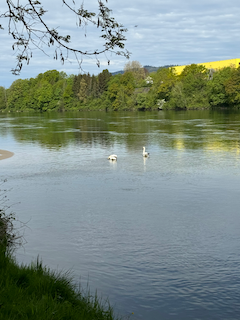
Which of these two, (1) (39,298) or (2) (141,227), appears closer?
(1) (39,298)

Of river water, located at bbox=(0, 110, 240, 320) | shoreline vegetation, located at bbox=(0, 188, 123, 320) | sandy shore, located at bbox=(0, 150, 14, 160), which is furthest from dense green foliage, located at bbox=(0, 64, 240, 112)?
shoreline vegetation, located at bbox=(0, 188, 123, 320)

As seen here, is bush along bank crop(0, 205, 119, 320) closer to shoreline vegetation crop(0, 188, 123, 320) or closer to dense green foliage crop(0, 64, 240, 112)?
shoreline vegetation crop(0, 188, 123, 320)

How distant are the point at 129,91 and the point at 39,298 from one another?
450 feet

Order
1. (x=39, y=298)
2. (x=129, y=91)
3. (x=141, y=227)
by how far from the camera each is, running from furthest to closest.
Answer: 1. (x=129, y=91)
2. (x=141, y=227)
3. (x=39, y=298)

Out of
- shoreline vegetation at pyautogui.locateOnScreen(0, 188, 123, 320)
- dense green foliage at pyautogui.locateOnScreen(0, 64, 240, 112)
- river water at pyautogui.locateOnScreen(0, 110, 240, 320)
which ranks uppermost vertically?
dense green foliage at pyautogui.locateOnScreen(0, 64, 240, 112)

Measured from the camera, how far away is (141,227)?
39.2ft

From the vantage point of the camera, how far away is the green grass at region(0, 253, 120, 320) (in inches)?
223

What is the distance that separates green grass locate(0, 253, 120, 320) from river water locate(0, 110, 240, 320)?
99cm

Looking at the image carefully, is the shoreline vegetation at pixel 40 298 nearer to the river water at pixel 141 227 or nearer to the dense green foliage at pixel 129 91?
the river water at pixel 141 227

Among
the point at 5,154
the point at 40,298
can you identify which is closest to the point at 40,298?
the point at 40,298

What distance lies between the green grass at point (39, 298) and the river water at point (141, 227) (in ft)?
3.24

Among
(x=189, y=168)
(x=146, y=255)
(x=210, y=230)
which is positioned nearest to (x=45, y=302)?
(x=146, y=255)

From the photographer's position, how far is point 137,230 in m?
11.7

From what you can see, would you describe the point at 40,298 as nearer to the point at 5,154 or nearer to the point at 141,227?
the point at 141,227
